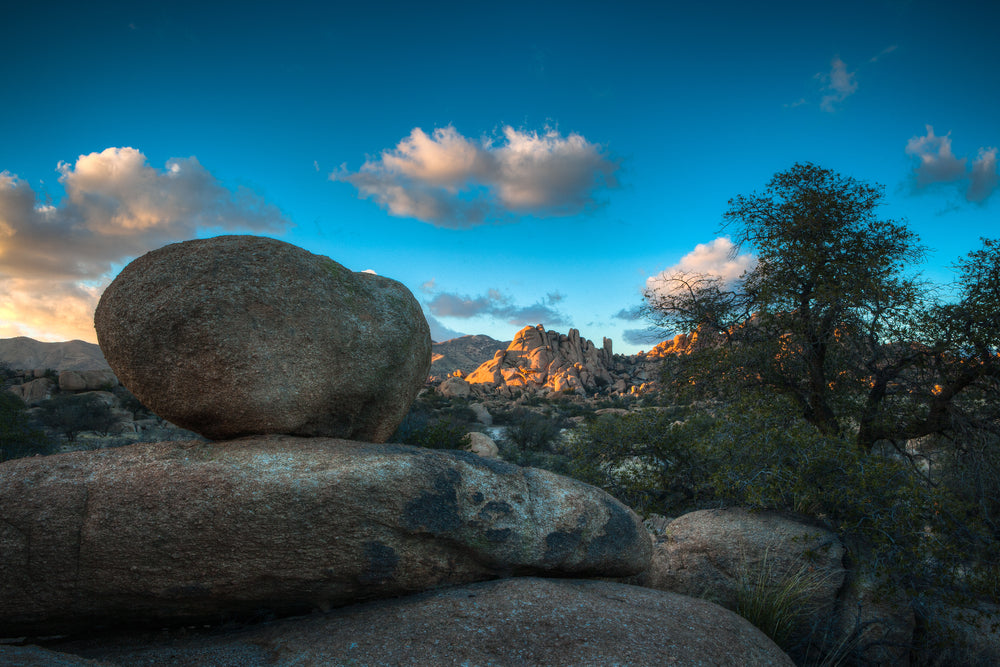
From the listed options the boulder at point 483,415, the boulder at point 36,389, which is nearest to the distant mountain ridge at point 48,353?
the boulder at point 36,389

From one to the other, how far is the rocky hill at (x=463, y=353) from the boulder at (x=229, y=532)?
87.1 meters

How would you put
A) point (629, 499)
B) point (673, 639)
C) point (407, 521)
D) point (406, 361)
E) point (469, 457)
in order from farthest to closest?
point (629, 499) → point (406, 361) → point (469, 457) → point (407, 521) → point (673, 639)

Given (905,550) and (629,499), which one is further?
(629,499)

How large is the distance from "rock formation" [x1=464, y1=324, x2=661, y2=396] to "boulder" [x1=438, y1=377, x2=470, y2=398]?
3189 mm

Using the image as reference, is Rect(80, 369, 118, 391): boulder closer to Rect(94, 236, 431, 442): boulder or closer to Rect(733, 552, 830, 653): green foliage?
Rect(94, 236, 431, 442): boulder

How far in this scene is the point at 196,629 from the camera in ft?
17.9

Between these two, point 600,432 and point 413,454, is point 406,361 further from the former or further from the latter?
point 600,432

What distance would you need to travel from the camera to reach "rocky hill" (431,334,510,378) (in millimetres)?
98875

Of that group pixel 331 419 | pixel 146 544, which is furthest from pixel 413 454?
pixel 146 544

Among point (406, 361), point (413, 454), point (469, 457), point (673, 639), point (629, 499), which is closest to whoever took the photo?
point (673, 639)

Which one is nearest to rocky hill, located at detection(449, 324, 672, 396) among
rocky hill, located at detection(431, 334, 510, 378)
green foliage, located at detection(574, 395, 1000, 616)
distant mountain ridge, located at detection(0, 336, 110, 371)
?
rocky hill, located at detection(431, 334, 510, 378)

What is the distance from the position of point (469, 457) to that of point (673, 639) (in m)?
2.57

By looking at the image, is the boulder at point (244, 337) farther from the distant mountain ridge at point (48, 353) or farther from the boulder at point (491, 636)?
the distant mountain ridge at point (48, 353)

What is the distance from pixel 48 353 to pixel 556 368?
80059 mm
